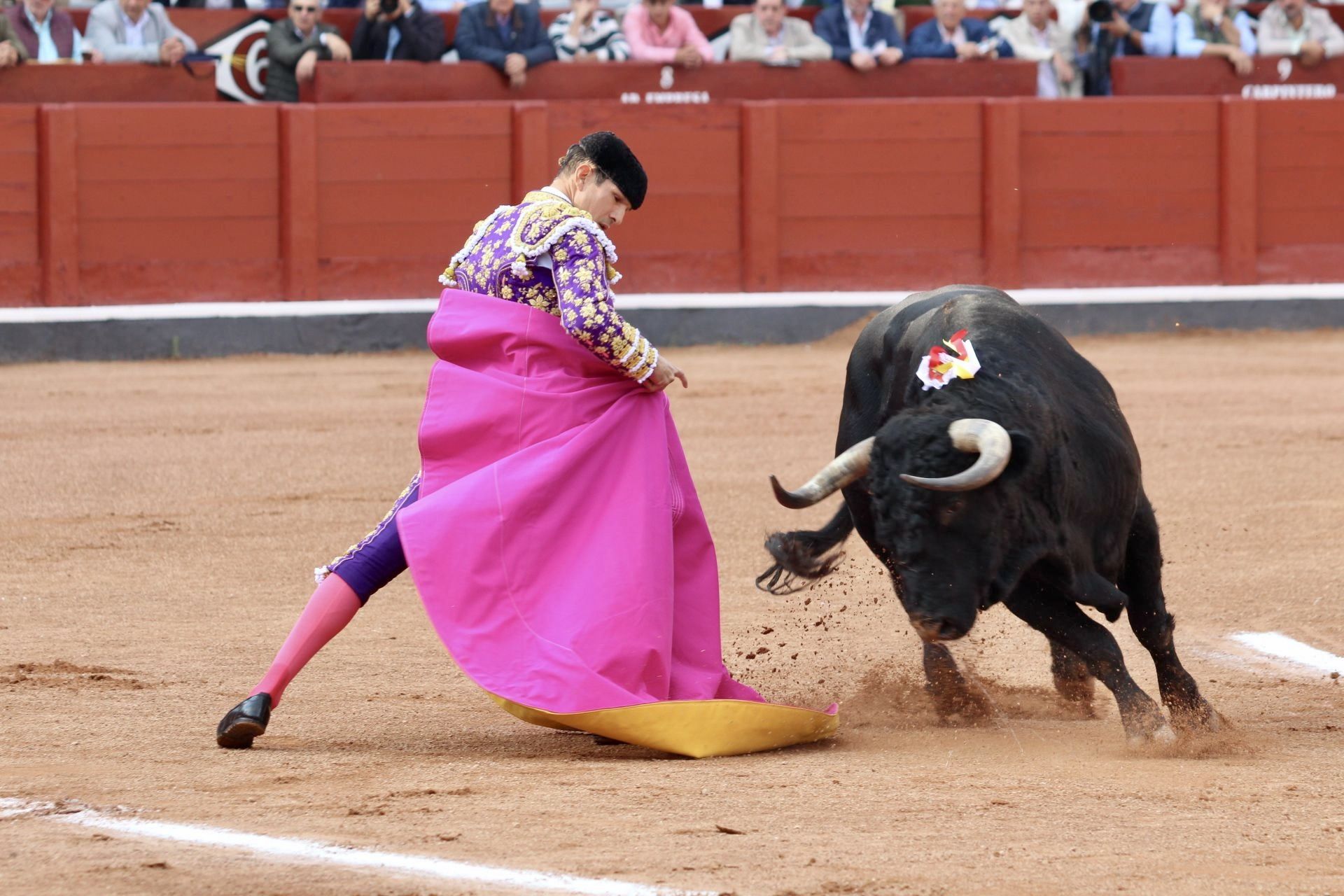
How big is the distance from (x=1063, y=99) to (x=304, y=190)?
13.5 ft

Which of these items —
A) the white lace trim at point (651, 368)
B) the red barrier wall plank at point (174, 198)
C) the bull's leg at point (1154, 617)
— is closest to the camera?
the white lace trim at point (651, 368)

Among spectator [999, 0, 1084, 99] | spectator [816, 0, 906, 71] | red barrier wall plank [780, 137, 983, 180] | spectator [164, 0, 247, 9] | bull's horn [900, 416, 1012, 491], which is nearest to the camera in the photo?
bull's horn [900, 416, 1012, 491]

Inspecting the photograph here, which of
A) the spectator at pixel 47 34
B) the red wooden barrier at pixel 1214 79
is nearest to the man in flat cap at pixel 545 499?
the spectator at pixel 47 34

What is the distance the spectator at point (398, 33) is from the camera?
9414 mm

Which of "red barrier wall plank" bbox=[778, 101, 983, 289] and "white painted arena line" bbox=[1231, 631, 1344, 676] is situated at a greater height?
"red barrier wall plank" bbox=[778, 101, 983, 289]

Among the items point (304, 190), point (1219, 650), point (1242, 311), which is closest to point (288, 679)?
point (1219, 650)

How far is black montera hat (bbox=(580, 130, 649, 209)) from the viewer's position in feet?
9.91

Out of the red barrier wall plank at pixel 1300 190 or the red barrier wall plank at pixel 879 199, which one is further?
the red barrier wall plank at pixel 1300 190

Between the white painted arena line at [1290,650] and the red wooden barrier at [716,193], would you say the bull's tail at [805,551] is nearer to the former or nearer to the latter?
the white painted arena line at [1290,650]

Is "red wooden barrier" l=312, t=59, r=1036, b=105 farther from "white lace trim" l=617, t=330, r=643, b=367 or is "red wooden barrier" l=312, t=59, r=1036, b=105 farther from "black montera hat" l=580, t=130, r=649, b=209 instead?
"white lace trim" l=617, t=330, r=643, b=367

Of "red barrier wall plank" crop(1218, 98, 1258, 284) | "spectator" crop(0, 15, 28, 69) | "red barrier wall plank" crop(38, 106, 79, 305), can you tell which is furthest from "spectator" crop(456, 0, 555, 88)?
"red barrier wall plank" crop(1218, 98, 1258, 284)

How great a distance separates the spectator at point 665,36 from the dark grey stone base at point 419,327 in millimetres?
1326

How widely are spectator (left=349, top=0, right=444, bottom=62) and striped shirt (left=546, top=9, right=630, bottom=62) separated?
644 mm

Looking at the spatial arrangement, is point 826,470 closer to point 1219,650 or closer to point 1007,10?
point 1219,650
